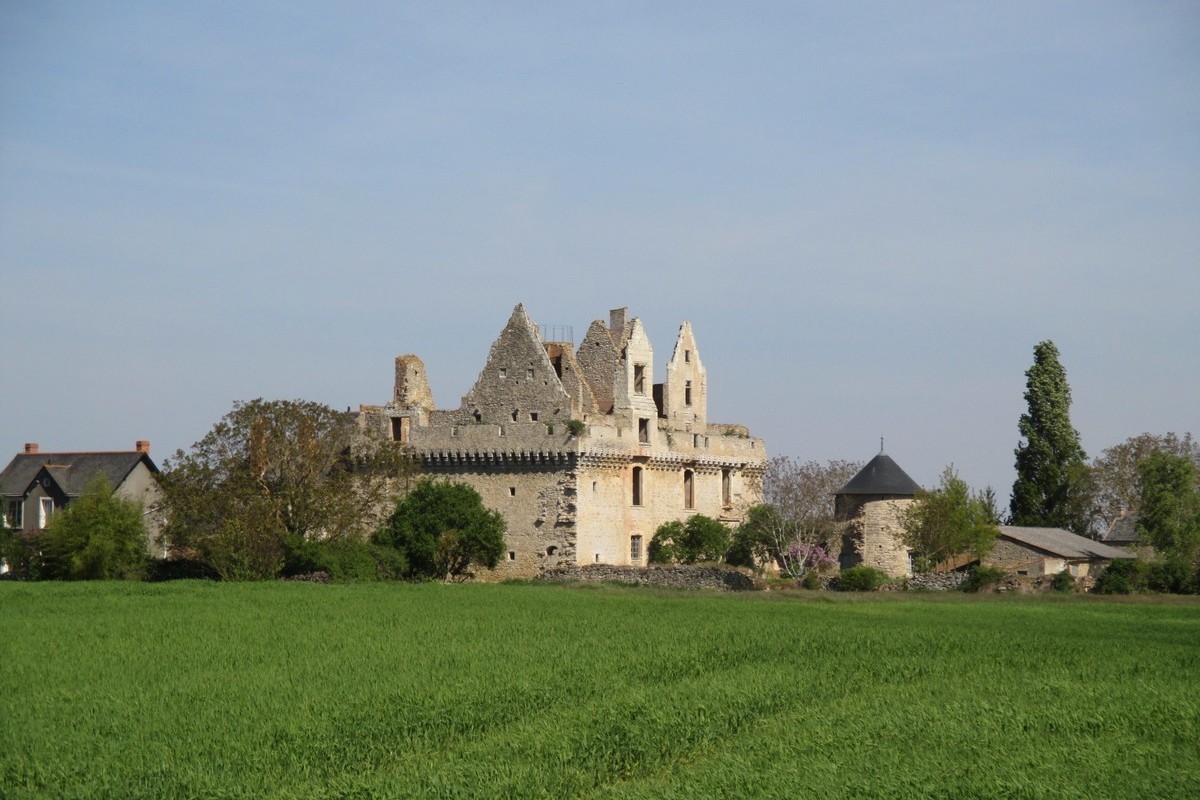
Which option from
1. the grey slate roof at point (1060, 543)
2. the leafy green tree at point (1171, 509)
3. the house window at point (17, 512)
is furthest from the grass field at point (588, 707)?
the house window at point (17, 512)

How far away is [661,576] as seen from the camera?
1960 inches

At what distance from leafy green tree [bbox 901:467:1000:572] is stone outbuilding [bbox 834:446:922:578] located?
0.45 m

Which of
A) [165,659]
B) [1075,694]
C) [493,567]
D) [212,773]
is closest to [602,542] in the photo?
[493,567]

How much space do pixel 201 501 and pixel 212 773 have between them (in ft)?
106

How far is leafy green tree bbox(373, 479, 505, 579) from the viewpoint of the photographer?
167ft

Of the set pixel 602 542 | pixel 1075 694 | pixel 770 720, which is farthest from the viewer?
pixel 602 542

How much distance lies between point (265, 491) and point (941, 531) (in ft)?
77.0

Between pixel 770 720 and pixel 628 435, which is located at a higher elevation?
pixel 628 435

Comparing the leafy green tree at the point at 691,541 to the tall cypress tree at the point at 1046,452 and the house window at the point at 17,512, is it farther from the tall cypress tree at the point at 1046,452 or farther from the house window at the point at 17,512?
the house window at the point at 17,512

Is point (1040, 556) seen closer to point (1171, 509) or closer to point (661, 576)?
point (1171, 509)

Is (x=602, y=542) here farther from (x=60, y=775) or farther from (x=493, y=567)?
(x=60, y=775)

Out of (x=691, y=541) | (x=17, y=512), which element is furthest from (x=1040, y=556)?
(x=17, y=512)

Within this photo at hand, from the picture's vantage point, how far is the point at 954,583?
5166 cm

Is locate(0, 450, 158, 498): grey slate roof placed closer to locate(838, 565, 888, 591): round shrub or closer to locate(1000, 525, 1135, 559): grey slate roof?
locate(838, 565, 888, 591): round shrub
